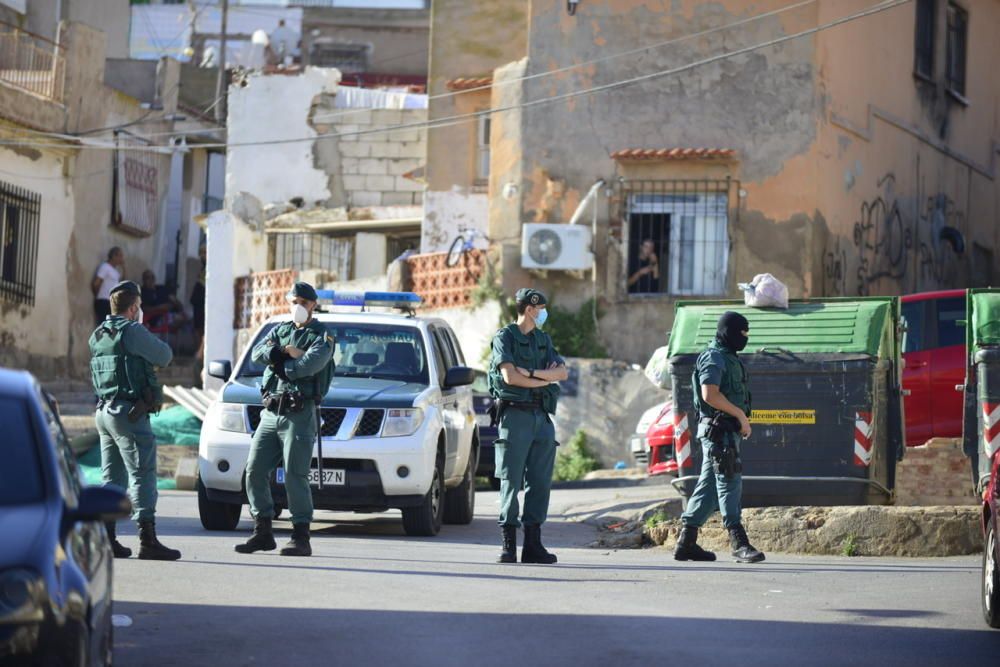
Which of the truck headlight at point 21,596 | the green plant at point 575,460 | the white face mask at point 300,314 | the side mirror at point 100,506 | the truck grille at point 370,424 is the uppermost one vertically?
the white face mask at point 300,314

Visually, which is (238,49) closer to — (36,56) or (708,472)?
(36,56)


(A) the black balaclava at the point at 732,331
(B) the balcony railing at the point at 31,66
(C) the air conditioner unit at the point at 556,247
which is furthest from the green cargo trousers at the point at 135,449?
(B) the balcony railing at the point at 31,66

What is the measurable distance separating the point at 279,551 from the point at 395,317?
3339mm

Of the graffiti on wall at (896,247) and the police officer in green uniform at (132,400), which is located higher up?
the graffiti on wall at (896,247)

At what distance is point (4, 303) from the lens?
87.9 ft

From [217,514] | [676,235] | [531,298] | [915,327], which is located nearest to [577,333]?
[676,235]

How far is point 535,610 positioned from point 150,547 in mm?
3010

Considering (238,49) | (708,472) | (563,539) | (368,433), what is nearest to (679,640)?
(708,472)

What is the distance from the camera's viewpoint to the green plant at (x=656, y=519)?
14.1m

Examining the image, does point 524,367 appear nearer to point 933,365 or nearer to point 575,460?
point 933,365

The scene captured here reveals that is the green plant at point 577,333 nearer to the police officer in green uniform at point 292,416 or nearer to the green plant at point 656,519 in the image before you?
the green plant at point 656,519

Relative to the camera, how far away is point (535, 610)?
8.99 metres


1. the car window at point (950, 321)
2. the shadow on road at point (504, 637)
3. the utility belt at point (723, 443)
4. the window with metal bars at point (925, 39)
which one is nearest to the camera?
the shadow on road at point (504, 637)

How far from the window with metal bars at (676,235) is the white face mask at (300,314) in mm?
12945
